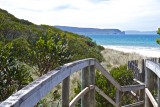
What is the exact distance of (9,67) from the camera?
5.63 meters

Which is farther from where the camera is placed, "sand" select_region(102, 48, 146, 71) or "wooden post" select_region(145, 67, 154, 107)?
"sand" select_region(102, 48, 146, 71)

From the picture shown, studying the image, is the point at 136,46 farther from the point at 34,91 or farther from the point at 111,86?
the point at 34,91

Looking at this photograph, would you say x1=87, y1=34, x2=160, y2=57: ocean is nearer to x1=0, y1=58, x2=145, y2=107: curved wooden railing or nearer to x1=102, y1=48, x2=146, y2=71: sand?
x1=102, y1=48, x2=146, y2=71: sand

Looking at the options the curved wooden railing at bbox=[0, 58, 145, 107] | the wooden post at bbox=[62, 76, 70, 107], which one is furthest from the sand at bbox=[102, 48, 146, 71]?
the wooden post at bbox=[62, 76, 70, 107]

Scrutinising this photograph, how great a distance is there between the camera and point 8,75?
18.1 ft

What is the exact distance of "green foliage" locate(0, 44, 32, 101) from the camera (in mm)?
5388

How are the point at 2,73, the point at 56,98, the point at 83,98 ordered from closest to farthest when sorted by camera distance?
1. the point at 83,98
2. the point at 2,73
3. the point at 56,98

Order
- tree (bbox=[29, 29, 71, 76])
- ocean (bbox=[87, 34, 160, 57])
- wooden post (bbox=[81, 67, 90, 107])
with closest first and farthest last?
wooden post (bbox=[81, 67, 90, 107]) → tree (bbox=[29, 29, 71, 76]) → ocean (bbox=[87, 34, 160, 57])

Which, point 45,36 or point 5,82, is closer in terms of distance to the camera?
point 5,82

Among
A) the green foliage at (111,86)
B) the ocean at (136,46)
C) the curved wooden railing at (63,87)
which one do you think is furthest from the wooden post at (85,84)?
the ocean at (136,46)

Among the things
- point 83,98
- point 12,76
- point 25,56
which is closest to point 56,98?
point 25,56

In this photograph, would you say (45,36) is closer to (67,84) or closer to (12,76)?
(12,76)

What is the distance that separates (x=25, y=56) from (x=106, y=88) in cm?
313

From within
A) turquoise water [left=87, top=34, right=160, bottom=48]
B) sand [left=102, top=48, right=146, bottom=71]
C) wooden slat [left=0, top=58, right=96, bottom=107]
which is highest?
wooden slat [left=0, top=58, right=96, bottom=107]
